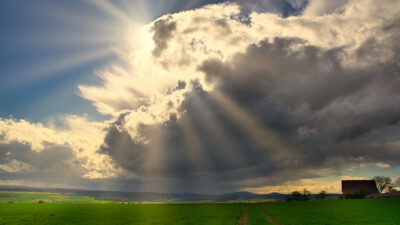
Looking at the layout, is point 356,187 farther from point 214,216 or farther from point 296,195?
point 214,216

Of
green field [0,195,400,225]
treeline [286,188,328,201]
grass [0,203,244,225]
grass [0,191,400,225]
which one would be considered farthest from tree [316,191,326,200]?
grass [0,203,244,225]

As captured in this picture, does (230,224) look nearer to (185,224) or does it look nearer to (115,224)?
(185,224)

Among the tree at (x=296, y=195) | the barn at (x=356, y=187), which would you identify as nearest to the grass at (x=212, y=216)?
the barn at (x=356, y=187)

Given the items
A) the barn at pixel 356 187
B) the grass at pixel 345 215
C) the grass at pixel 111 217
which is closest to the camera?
the grass at pixel 345 215

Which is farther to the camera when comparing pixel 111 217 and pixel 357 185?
pixel 357 185

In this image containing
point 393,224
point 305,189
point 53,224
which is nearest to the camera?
point 393,224

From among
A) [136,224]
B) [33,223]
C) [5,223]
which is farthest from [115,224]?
[5,223]

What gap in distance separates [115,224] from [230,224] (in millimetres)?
18021

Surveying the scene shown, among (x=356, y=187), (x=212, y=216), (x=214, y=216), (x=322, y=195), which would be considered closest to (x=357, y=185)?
(x=356, y=187)

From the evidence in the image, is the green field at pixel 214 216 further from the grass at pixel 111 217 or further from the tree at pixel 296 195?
the tree at pixel 296 195

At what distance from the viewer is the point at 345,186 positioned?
5694 inches

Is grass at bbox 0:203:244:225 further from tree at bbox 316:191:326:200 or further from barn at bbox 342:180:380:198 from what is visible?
tree at bbox 316:191:326:200

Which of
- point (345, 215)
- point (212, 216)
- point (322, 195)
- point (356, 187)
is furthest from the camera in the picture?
point (322, 195)

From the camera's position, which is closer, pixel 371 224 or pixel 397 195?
pixel 371 224
